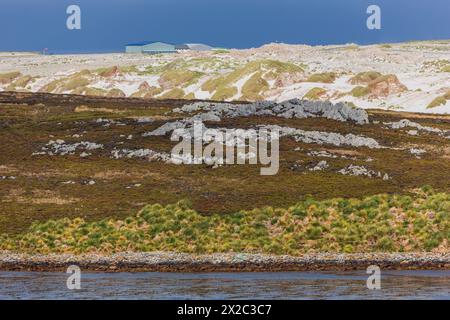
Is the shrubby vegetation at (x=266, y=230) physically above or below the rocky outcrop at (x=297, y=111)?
below

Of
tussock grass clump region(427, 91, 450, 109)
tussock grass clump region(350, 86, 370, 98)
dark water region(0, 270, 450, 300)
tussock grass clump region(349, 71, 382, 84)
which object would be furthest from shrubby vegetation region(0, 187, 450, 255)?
tussock grass clump region(349, 71, 382, 84)

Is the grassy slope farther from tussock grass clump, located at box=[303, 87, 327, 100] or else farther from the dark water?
tussock grass clump, located at box=[303, 87, 327, 100]

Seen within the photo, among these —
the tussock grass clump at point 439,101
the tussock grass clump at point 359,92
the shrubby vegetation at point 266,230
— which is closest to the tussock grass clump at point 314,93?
the tussock grass clump at point 359,92

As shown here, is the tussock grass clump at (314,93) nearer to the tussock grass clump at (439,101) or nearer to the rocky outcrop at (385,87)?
the rocky outcrop at (385,87)

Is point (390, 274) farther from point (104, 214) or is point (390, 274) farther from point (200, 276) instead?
point (104, 214)

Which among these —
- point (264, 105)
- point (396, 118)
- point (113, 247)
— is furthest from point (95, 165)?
point (396, 118)

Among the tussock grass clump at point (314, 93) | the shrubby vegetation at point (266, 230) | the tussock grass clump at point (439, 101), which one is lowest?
the shrubby vegetation at point (266, 230)

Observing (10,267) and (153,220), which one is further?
(153,220)

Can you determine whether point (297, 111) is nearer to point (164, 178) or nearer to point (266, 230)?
point (164, 178)
